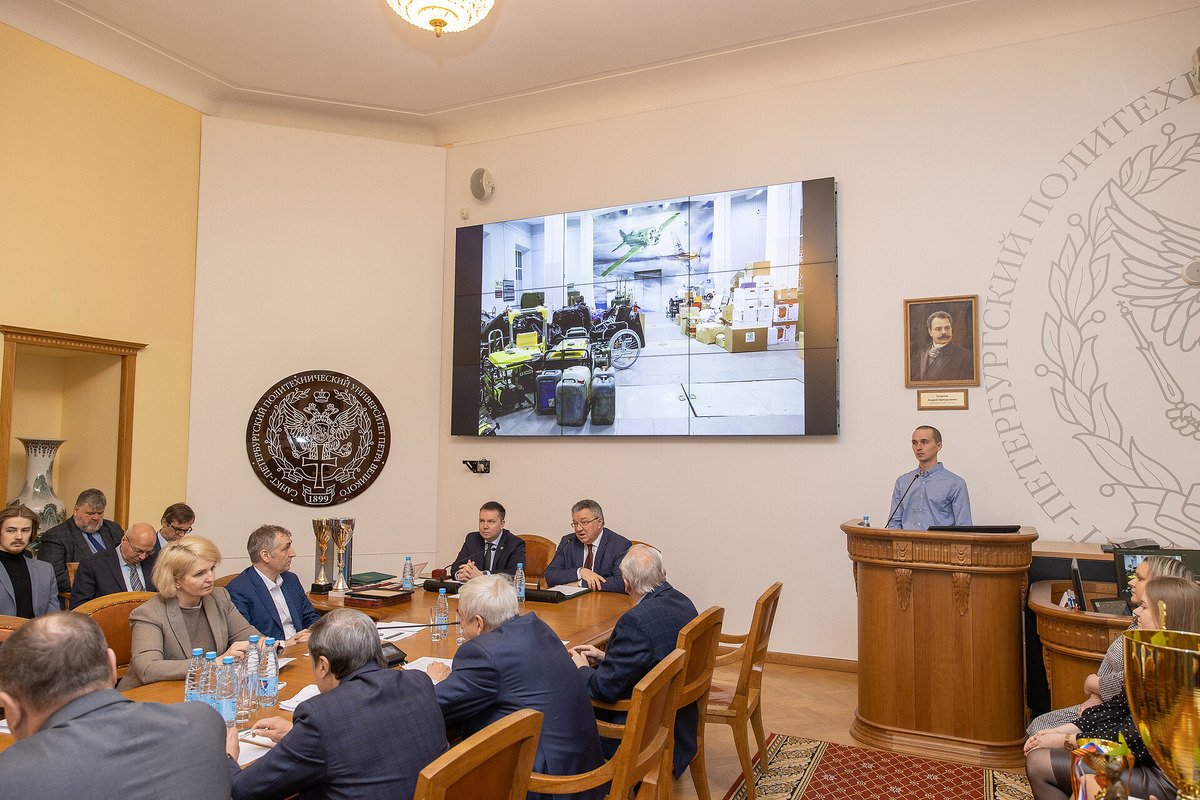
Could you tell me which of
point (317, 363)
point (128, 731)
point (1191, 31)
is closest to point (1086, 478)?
point (1191, 31)

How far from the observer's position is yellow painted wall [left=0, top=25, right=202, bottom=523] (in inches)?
234

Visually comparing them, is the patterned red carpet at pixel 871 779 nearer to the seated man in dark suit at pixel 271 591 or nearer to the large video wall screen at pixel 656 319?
the seated man in dark suit at pixel 271 591

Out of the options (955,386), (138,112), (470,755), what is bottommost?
(470,755)

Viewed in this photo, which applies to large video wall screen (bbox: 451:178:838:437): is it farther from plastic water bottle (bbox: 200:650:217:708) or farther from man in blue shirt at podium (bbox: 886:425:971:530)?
plastic water bottle (bbox: 200:650:217:708)

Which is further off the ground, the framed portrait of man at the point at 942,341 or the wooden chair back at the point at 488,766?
the framed portrait of man at the point at 942,341

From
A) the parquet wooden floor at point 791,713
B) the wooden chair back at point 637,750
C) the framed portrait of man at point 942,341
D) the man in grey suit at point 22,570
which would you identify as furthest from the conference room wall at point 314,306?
the wooden chair back at point 637,750

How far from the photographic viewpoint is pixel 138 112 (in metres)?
6.81

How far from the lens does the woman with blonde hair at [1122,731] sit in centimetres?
221

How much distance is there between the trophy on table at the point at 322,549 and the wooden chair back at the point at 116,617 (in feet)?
4.40

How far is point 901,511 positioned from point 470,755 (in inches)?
179

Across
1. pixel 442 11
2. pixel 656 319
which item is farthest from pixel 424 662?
pixel 656 319

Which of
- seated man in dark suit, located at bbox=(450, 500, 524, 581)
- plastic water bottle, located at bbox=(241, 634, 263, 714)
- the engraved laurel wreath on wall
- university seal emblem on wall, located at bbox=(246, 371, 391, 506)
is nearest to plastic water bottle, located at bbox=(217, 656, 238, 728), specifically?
plastic water bottle, located at bbox=(241, 634, 263, 714)

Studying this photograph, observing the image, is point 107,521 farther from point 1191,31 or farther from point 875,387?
point 1191,31

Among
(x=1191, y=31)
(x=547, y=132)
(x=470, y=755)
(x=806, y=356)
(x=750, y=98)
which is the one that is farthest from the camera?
(x=547, y=132)
